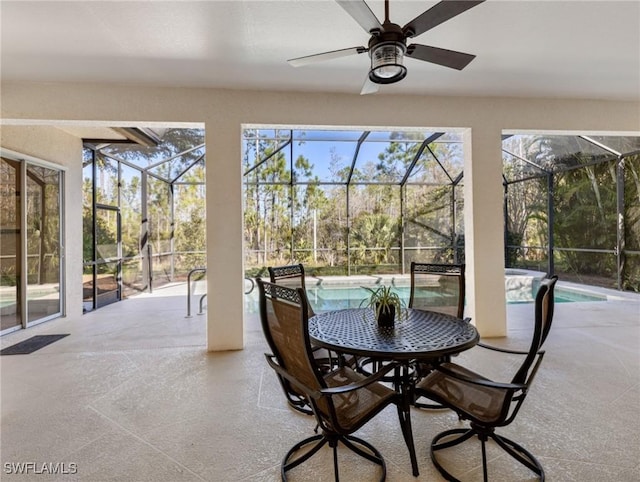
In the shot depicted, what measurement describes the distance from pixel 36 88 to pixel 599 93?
21.3 feet

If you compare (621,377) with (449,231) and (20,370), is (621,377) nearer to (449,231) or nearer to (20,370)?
(20,370)

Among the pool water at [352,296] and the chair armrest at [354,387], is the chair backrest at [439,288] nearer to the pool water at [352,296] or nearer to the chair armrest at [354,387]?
the chair armrest at [354,387]

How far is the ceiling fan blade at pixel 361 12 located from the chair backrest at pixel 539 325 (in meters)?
1.72

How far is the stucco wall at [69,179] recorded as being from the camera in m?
4.47

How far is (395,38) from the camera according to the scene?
1.90m

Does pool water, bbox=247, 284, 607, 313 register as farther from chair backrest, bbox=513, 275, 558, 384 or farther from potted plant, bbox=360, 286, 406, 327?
chair backrest, bbox=513, 275, 558, 384

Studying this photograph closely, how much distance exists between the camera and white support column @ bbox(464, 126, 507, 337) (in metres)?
3.96

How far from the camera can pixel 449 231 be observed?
8.72 metres

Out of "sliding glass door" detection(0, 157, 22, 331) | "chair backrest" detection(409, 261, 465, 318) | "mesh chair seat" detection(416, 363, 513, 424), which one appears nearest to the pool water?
"sliding glass door" detection(0, 157, 22, 331)

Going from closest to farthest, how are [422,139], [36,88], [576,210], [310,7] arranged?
1. [310,7]
2. [36,88]
3. [422,139]
4. [576,210]

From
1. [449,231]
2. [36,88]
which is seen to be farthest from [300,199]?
[36,88]

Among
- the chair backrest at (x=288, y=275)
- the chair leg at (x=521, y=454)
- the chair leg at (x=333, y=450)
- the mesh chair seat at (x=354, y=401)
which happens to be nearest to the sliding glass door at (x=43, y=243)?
the chair backrest at (x=288, y=275)

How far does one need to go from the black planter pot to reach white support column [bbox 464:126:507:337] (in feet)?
7.48

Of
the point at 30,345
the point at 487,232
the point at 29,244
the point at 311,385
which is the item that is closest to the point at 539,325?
the point at 311,385
